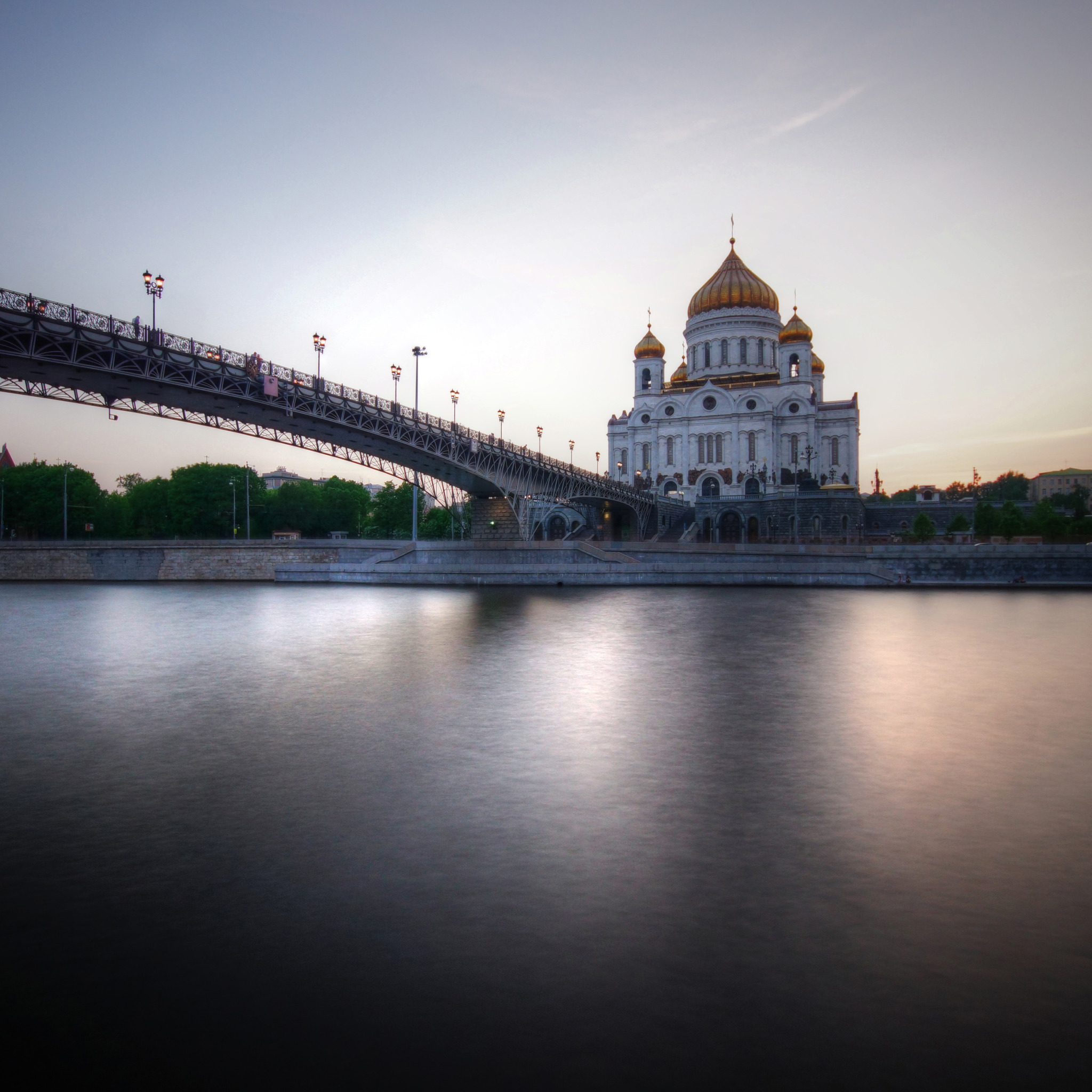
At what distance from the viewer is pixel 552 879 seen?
→ 547 centimetres

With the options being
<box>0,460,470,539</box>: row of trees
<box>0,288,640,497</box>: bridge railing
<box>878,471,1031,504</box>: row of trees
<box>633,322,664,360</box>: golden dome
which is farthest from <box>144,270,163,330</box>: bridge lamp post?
<box>878,471,1031,504</box>: row of trees

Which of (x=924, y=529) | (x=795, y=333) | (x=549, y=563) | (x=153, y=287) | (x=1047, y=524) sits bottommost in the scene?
(x=549, y=563)

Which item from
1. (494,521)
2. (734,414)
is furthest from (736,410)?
(494,521)

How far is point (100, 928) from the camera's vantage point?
4.71 meters

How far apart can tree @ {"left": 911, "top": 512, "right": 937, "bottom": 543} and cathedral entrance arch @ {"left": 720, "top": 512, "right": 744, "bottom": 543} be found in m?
19.8

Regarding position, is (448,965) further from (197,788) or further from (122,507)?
(122,507)

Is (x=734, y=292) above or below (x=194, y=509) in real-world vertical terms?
above

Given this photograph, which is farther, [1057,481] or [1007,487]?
[1057,481]

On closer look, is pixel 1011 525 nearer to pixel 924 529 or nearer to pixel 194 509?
pixel 924 529

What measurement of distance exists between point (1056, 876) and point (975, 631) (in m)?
18.2

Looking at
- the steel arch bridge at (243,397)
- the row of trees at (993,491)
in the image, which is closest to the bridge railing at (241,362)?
the steel arch bridge at (243,397)

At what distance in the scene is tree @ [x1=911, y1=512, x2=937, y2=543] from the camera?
183 ft

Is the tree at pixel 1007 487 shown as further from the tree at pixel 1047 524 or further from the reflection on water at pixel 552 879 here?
the reflection on water at pixel 552 879

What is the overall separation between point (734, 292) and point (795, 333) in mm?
8305
